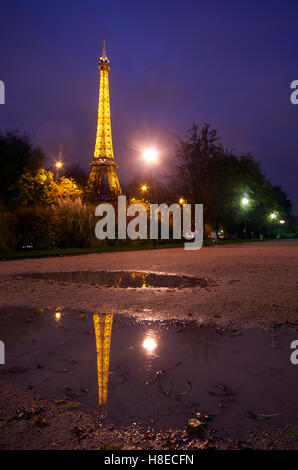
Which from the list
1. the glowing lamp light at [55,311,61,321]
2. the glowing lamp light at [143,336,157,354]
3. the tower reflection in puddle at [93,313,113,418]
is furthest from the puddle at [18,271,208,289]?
the glowing lamp light at [143,336,157,354]

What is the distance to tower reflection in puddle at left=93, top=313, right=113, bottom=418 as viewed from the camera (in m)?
2.95

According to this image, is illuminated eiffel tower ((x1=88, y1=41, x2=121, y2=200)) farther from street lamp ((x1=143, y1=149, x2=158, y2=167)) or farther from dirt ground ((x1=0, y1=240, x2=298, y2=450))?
dirt ground ((x1=0, y1=240, x2=298, y2=450))

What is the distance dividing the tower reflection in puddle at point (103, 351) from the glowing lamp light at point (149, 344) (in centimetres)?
41

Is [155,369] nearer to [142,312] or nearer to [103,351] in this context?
[103,351]

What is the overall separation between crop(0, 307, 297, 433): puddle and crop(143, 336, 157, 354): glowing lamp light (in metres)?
0.01

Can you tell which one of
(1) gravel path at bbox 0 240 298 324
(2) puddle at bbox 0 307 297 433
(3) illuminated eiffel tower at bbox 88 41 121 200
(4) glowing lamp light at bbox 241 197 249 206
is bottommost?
(2) puddle at bbox 0 307 297 433

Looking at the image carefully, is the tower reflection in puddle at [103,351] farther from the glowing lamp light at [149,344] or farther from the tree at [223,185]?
the tree at [223,185]

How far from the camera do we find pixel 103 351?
13.3 ft

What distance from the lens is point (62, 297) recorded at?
7.25m

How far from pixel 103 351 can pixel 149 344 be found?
55 centimetres

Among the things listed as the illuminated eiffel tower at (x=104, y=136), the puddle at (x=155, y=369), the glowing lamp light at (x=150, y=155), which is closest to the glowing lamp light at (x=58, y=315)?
the puddle at (x=155, y=369)

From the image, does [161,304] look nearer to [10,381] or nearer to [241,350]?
[241,350]
